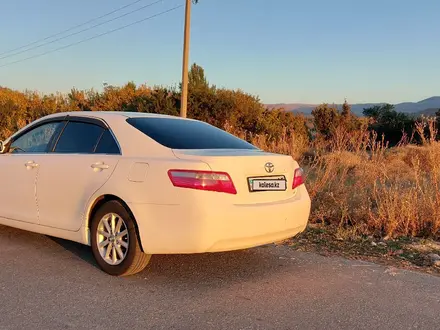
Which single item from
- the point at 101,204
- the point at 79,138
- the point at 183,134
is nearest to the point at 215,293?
the point at 101,204

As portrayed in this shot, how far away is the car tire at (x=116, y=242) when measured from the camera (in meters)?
4.45

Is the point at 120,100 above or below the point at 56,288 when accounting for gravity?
above

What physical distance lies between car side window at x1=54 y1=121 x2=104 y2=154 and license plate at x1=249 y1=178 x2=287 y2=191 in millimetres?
1793

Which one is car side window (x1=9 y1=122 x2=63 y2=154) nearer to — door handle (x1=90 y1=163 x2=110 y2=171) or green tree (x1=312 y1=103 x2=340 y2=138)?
door handle (x1=90 y1=163 x2=110 y2=171)

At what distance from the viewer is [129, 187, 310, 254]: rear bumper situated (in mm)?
4090

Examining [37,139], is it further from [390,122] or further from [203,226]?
[390,122]

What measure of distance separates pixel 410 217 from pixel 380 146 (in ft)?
6.48

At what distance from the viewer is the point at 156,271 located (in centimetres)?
480

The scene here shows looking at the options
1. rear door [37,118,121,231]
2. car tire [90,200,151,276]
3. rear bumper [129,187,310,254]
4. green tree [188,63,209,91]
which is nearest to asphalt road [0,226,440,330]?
car tire [90,200,151,276]

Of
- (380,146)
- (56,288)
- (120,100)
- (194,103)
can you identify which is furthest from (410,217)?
(120,100)

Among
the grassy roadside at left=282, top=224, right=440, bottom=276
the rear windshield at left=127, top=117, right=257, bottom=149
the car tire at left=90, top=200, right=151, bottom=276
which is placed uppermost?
the rear windshield at left=127, top=117, right=257, bottom=149

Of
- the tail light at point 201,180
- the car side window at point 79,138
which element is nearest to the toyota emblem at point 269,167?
the tail light at point 201,180

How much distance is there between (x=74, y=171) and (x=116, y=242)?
0.93 metres

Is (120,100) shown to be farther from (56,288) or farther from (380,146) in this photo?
(56,288)
